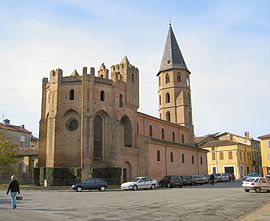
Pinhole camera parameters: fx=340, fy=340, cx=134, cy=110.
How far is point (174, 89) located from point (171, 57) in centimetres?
669

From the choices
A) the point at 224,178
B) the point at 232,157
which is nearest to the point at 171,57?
the point at 232,157

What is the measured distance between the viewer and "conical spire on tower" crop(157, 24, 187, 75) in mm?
68062

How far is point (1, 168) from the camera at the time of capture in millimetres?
46594

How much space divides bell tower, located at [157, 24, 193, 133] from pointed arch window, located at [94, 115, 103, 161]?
27.5 meters

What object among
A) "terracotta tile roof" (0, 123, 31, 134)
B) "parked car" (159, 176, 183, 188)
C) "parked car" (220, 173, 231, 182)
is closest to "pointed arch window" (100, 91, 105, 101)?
"parked car" (159, 176, 183, 188)

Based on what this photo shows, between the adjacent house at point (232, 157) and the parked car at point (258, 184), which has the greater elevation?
the adjacent house at point (232, 157)

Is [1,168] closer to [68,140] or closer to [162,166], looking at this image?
[68,140]

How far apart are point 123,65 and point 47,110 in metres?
12.7

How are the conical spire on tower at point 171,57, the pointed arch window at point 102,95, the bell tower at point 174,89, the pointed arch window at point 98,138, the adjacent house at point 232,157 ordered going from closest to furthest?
the pointed arch window at point 98,138 → the pointed arch window at point 102,95 → the bell tower at point 174,89 → the conical spire on tower at point 171,57 → the adjacent house at point 232,157

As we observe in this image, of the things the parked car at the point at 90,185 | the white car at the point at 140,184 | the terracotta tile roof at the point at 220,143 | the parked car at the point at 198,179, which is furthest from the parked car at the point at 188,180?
the terracotta tile roof at the point at 220,143

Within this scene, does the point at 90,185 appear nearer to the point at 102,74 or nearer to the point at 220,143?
the point at 102,74

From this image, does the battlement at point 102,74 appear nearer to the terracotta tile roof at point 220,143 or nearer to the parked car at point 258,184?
the parked car at point 258,184

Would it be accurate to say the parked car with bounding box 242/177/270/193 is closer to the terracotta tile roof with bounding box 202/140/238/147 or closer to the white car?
the white car

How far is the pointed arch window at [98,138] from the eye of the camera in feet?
136
